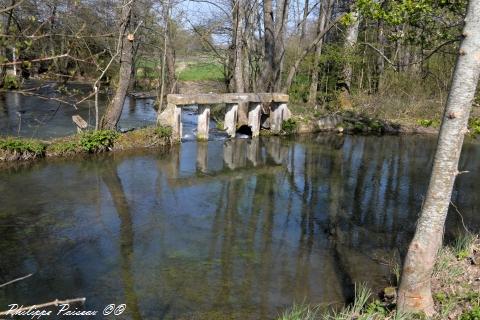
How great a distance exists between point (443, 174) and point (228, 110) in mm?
13417

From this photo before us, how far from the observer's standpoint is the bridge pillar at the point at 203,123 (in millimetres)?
16609

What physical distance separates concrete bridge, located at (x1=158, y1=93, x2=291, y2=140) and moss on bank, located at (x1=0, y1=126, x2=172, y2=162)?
56 cm

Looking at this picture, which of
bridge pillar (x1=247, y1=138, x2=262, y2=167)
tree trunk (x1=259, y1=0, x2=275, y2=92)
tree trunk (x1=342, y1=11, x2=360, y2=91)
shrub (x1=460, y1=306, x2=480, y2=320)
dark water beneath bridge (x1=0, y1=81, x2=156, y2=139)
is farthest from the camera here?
tree trunk (x1=342, y1=11, x2=360, y2=91)

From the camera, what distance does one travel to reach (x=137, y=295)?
6.49m

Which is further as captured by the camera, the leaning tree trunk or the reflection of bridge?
the leaning tree trunk

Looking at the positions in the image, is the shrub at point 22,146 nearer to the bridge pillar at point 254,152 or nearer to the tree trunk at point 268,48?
the bridge pillar at point 254,152

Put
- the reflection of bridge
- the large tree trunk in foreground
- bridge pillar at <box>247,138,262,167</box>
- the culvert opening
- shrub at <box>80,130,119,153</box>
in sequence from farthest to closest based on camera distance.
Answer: the culvert opening, bridge pillar at <box>247,138,262,167</box>, shrub at <box>80,130,119,153</box>, the reflection of bridge, the large tree trunk in foreground

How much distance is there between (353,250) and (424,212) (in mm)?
3460

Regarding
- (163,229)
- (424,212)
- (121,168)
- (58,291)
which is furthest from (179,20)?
(424,212)

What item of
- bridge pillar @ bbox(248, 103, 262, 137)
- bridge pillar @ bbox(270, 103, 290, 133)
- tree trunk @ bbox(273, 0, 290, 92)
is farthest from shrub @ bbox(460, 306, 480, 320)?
tree trunk @ bbox(273, 0, 290, 92)

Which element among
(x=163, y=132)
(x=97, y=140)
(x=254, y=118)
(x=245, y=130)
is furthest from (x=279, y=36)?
(x=97, y=140)

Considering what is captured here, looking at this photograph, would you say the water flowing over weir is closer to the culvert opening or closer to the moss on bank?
the moss on bank

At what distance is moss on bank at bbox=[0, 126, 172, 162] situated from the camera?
12.5 m

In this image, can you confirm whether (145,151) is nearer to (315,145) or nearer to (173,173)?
(173,173)
